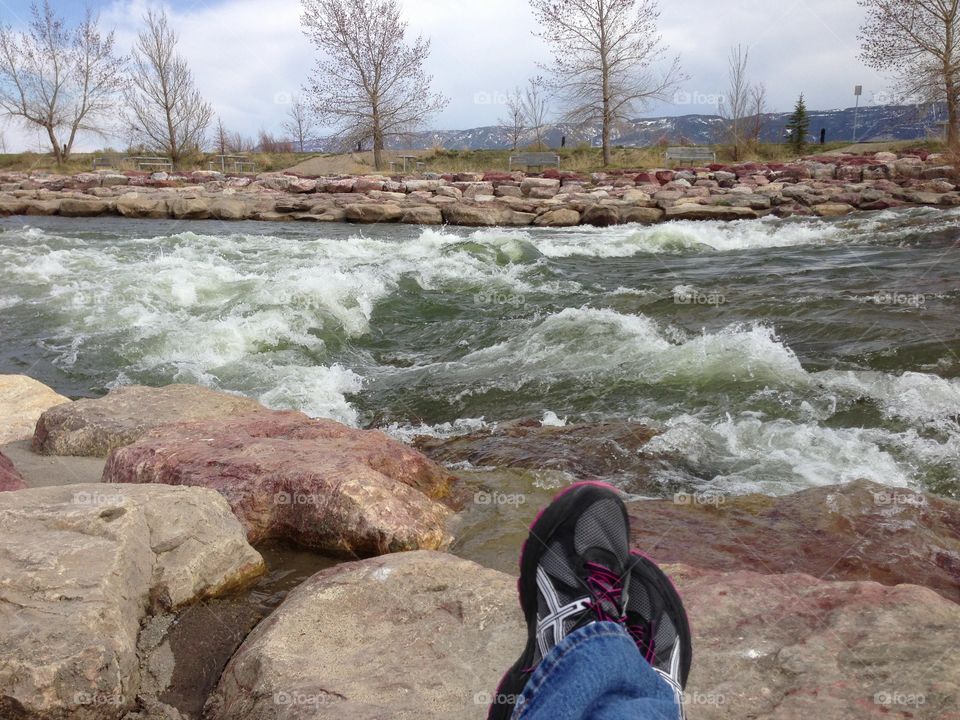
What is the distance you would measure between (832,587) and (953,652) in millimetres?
396

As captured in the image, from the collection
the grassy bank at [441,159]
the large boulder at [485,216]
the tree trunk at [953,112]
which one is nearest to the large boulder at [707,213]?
the large boulder at [485,216]

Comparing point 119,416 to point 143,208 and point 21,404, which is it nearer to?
point 21,404

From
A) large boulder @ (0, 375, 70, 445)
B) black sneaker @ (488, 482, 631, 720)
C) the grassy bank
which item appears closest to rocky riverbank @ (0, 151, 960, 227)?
the grassy bank

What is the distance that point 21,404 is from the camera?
4.58 meters

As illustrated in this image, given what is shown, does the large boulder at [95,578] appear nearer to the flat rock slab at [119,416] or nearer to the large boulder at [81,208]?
the flat rock slab at [119,416]

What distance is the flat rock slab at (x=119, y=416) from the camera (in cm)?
375

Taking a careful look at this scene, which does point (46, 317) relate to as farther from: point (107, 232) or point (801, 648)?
point (801, 648)

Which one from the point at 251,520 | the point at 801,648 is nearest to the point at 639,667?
the point at 801,648

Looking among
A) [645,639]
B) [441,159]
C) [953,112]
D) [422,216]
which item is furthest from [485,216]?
[953,112]

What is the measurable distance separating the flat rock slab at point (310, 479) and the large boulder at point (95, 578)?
0.75 ft

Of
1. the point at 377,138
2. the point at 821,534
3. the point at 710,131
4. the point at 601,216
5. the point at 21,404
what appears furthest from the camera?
the point at 710,131

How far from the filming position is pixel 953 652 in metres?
1.70

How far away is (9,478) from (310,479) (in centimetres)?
137

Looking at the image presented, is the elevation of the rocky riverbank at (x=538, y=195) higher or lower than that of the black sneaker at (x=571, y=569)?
higher
